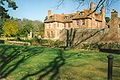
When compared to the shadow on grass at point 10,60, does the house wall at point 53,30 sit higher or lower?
higher

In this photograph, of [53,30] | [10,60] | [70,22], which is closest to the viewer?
[10,60]

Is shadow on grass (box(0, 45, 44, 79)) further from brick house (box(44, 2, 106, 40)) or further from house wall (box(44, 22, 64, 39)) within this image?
house wall (box(44, 22, 64, 39))

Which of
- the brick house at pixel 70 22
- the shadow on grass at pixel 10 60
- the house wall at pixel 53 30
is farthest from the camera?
the house wall at pixel 53 30

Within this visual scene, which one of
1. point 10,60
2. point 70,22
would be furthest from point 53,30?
point 10,60

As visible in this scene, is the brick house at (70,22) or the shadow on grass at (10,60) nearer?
the shadow on grass at (10,60)

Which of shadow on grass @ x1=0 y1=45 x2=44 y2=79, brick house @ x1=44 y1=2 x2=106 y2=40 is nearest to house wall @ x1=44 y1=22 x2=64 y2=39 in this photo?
brick house @ x1=44 y1=2 x2=106 y2=40

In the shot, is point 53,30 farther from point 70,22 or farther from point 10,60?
point 10,60

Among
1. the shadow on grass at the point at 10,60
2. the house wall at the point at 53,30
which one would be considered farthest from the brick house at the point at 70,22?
the shadow on grass at the point at 10,60

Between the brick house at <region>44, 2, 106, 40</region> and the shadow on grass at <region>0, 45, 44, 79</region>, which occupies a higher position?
the brick house at <region>44, 2, 106, 40</region>

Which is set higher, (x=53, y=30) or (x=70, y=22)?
(x=70, y=22)

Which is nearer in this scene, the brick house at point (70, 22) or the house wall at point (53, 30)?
the brick house at point (70, 22)

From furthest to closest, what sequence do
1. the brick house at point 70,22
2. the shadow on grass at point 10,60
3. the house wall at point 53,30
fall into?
the house wall at point 53,30 → the brick house at point 70,22 → the shadow on grass at point 10,60

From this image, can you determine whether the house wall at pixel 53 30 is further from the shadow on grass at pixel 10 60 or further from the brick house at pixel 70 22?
the shadow on grass at pixel 10 60

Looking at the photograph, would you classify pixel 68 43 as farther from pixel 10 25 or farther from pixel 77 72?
pixel 10 25
